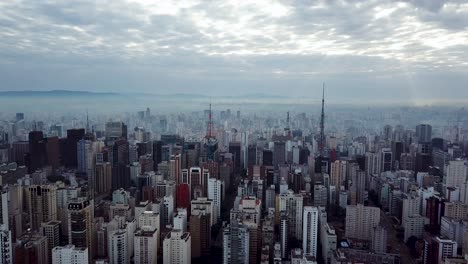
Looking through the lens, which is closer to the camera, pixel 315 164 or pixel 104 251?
pixel 104 251

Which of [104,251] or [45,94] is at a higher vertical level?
[45,94]

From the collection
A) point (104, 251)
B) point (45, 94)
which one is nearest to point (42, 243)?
point (104, 251)

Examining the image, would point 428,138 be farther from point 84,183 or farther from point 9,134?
point 9,134

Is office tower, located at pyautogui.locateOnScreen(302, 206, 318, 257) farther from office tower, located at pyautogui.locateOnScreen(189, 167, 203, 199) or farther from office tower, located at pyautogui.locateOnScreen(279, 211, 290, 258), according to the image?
office tower, located at pyautogui.locateOnScreen(189, 167, 203, 199)

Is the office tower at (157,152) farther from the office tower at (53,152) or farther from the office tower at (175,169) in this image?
the office tower at (53,152)

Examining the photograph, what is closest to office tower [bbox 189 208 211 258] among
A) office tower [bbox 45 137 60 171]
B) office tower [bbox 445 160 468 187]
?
office tower [bbox 45 137 60 171]

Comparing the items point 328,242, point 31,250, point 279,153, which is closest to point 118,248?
point 31,250
